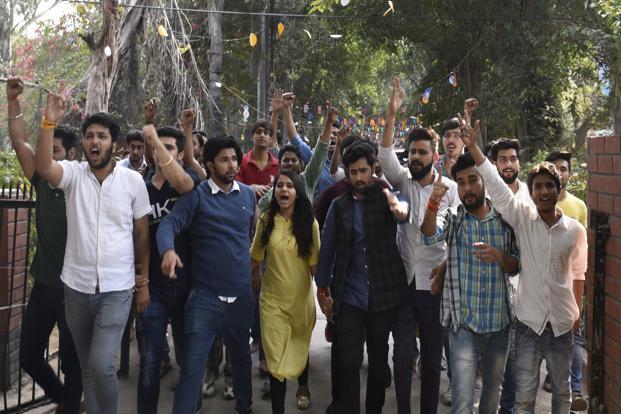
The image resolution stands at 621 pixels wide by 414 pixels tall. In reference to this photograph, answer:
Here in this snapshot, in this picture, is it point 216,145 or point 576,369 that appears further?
point 576,369

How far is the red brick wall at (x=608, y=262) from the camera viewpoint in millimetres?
4004

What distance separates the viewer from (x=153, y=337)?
4422 mm

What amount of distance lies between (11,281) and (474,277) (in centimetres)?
357

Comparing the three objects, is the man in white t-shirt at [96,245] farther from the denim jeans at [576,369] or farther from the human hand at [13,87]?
the denim jeans at [576,369]

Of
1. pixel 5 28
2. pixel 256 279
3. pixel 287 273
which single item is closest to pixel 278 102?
pixel 256 279

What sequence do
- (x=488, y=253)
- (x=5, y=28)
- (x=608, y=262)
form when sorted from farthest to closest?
1. (x=5, y=28)
2. (x=608, y=262)
3. (x=488, y=253)

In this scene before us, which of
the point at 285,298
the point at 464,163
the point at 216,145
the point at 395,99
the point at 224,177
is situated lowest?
the point at 285,298

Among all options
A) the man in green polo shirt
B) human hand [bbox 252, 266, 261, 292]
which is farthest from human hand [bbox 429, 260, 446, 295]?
the man in green polo shirt

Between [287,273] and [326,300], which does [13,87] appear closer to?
[287,273]

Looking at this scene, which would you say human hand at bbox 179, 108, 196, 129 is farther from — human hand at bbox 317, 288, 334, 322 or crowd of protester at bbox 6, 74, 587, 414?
human hand at bbox 317, 288, 334, 322

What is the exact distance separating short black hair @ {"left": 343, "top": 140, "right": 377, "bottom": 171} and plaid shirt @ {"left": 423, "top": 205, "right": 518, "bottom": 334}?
2.50ft

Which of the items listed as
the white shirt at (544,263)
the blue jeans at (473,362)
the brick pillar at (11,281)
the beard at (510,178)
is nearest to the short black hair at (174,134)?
the brick pillar at (11,281)

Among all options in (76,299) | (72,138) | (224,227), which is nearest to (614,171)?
(224,227)

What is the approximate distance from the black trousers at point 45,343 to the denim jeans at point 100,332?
428 mm
